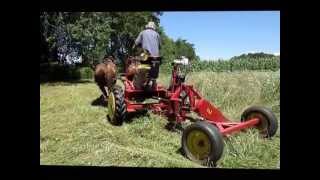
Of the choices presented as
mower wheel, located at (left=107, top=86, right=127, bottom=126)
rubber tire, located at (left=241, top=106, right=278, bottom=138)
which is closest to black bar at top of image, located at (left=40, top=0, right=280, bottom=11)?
mower wheel, located at (left=107, top=86, right=127, bottom=126)

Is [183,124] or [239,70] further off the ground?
[239,70]

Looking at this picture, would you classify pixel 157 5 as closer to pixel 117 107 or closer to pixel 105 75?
pixel 105 75

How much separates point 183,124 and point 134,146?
0.55 meters

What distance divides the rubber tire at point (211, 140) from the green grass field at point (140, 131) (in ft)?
0.37

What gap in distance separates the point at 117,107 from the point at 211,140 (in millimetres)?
1254

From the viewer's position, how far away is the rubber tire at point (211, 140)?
232 inches

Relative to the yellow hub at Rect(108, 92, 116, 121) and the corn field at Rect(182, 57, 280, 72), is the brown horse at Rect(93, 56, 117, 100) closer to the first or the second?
the yellow hub at Rect(108, 92, 116, 121)

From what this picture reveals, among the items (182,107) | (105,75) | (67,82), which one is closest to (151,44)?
(105,75)

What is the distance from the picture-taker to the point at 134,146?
21.5 feet

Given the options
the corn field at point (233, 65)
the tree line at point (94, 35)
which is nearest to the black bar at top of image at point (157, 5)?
the tree line at point (94, 35)

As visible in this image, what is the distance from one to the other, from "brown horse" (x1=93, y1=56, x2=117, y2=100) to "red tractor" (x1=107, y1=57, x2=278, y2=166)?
0.11 meters
